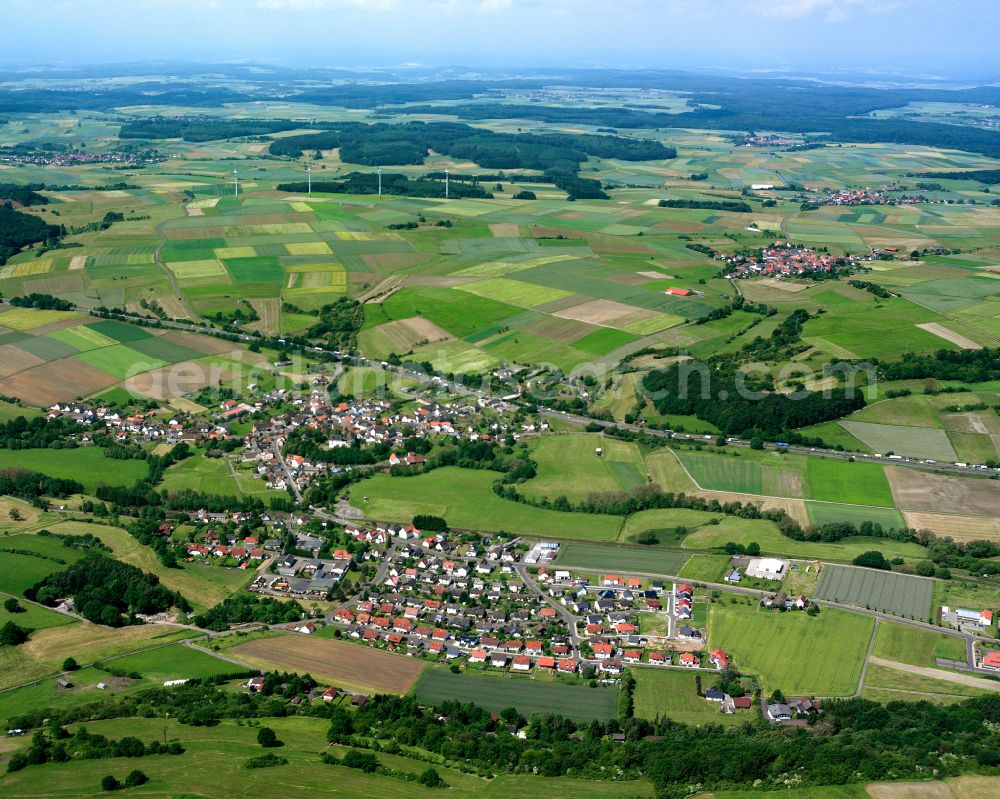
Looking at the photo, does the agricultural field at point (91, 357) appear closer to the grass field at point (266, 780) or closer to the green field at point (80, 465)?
the green field at point (80, 465)

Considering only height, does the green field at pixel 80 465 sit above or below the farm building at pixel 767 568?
above

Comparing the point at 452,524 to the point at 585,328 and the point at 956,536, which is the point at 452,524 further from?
the point at 585,328

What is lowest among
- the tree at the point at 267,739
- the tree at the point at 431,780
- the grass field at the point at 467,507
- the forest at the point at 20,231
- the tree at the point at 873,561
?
the tree at the point at 431,780

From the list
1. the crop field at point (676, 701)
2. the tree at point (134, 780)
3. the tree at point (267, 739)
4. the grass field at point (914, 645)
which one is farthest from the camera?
the grass field at point (914, 645)

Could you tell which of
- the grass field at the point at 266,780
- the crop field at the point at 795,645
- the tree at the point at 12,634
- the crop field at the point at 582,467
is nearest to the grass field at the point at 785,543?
the crop field at the point at 795,645

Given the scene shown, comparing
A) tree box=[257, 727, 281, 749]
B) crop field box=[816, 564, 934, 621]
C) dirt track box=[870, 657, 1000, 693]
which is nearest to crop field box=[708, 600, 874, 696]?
dirt track box=[870, 657, 1000, 693]

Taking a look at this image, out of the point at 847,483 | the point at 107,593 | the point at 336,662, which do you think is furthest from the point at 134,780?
the point at 847,483

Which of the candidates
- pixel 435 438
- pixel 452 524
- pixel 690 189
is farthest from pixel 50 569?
pixel 690 189

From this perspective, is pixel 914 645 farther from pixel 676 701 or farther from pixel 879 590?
pixel 676 701
